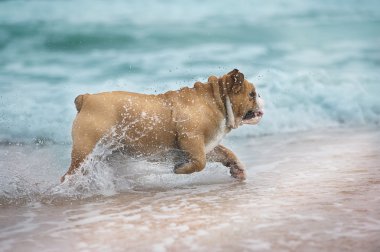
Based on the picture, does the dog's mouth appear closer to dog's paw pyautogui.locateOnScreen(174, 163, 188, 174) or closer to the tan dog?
the tan dog

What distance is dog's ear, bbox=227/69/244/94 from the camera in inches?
240

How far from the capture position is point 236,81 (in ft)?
20.1

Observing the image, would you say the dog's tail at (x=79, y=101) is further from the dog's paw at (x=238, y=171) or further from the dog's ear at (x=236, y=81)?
the dog's paw at (x=238, y=171)

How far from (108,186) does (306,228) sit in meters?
2.82

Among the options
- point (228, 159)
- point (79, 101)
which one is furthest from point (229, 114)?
point (79, 101)

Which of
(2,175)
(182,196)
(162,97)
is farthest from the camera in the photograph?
(2,175)

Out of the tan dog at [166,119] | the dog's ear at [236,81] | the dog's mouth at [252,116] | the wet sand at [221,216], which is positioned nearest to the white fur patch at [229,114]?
the tan dog at [166,119]

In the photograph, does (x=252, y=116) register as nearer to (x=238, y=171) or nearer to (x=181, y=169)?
(x=238, y=171)

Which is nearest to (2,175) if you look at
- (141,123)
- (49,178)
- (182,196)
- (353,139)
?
(49,178)

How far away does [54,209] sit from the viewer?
4.82 meters

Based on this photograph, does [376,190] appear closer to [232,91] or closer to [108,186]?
[232,91]

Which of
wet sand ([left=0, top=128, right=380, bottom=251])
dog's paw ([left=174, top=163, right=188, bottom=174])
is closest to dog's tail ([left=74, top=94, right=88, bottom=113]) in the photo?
wet sand ([left=0, top=128, right=380, bottom=251])

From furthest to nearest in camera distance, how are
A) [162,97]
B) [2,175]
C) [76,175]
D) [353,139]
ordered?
[353,139] → [2,175] → [162,97] → [76,175]

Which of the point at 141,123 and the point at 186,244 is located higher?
the point at 141,123
